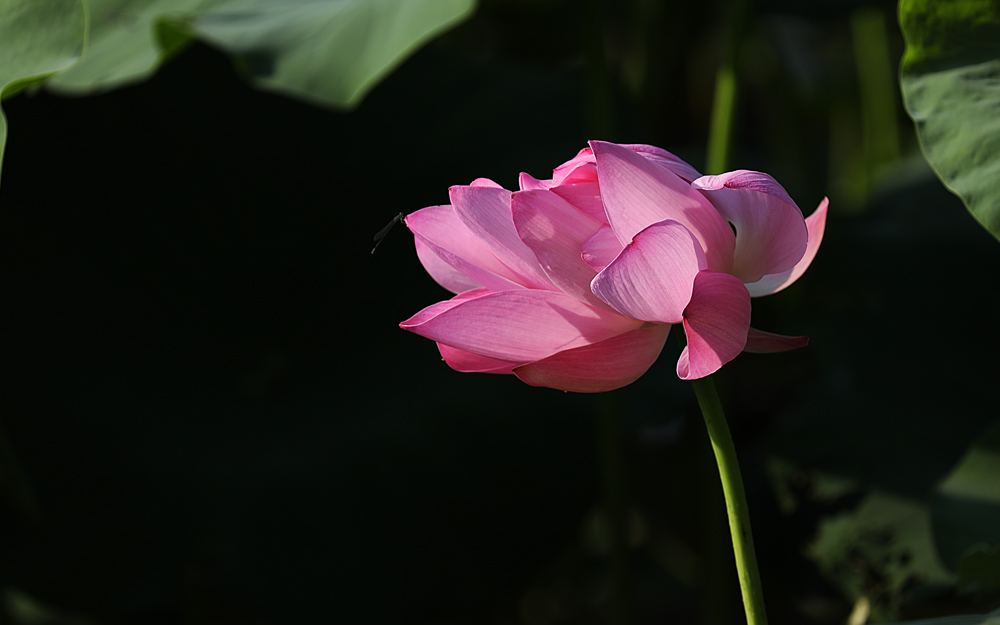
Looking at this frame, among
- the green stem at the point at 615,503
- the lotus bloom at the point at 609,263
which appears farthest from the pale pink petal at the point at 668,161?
the green stem at the point at 615,503

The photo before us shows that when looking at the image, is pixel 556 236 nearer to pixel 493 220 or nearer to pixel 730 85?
pixel 493 220

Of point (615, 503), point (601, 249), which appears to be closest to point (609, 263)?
point (601, 249)

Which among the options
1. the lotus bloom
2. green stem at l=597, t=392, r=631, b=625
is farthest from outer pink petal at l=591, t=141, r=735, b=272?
green stem at l=597, t=392, r=631, b=625

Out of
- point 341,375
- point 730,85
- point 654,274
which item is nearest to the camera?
point 654,274

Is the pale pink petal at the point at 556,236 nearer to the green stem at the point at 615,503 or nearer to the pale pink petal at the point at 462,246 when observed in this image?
the pale pink petal at the point at 462,246

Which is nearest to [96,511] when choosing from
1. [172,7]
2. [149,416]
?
[149,416]

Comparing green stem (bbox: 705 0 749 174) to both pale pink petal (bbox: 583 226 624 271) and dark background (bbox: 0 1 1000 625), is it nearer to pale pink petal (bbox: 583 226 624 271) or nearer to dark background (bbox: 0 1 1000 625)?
dark background (bbox: 0 1 1000 625)
